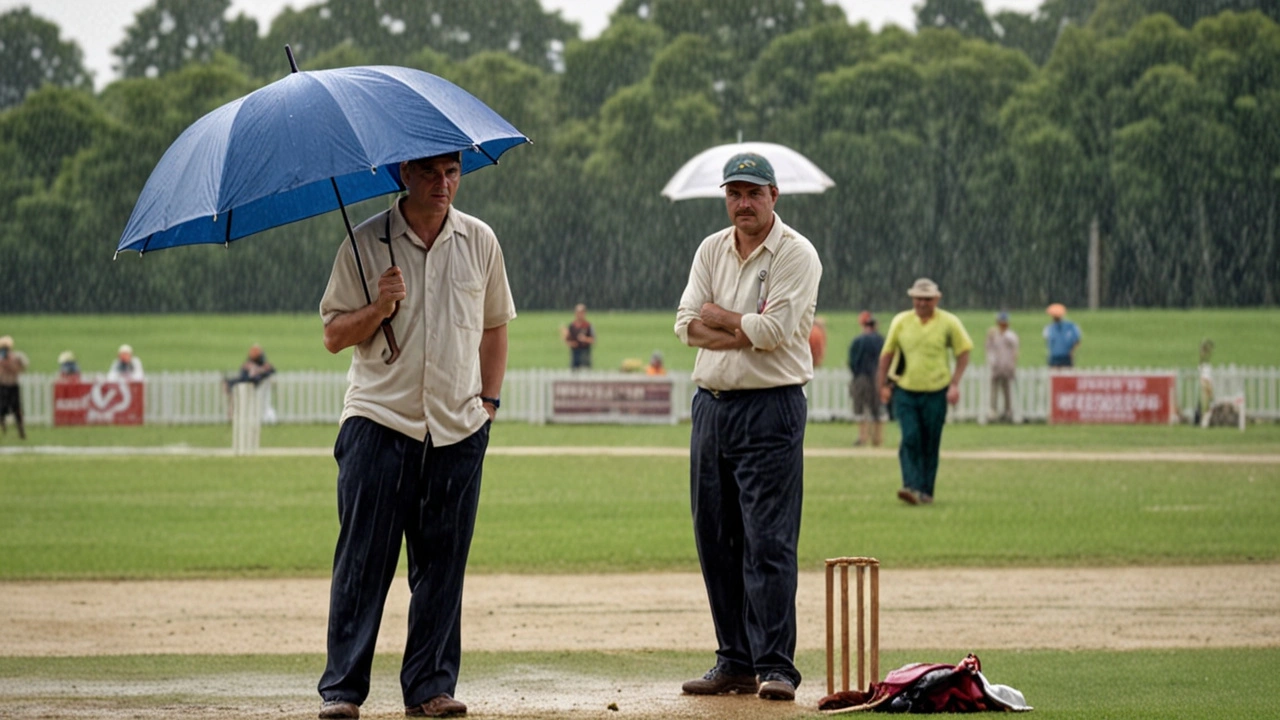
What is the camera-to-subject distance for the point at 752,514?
286 inches

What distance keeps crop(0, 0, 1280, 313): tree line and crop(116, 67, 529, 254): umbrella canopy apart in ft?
182

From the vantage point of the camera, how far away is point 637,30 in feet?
255

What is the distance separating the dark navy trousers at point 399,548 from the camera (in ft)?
21.8

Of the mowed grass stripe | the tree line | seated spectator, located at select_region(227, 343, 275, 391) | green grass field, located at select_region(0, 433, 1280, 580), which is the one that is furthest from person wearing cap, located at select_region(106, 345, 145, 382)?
the tree line

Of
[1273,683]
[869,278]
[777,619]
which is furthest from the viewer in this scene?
[869,278]

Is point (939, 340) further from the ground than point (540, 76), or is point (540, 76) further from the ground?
point (540, 76)

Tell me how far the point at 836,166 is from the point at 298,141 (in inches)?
2375

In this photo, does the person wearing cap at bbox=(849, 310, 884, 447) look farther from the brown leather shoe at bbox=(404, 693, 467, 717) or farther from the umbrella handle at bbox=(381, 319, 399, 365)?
the umbrella handle at bbox=(381, 319, 399, 365)

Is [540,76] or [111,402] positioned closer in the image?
[111,402]

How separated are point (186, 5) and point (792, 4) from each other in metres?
42.7

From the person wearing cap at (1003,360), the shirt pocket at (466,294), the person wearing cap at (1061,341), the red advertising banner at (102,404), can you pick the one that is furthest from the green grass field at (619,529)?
the person wearing cap at (1061,341)

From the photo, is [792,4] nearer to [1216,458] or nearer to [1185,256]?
[1185,256]

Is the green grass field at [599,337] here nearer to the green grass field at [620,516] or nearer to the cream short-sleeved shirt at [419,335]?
the green grass field at [620,516]

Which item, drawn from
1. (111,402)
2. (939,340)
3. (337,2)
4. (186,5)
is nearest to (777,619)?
(939,340)
